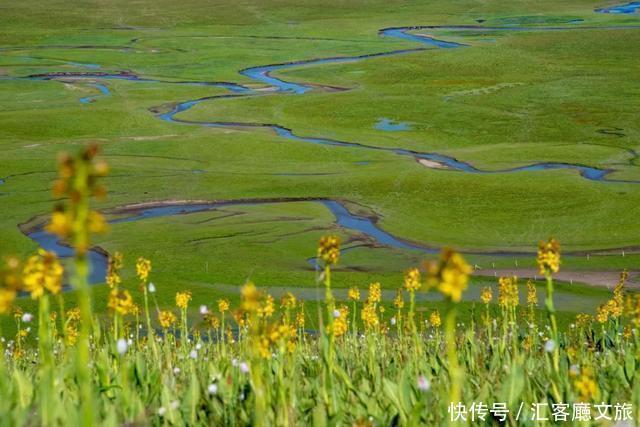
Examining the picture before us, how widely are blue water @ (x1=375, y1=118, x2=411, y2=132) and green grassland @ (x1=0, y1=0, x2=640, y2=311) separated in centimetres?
51

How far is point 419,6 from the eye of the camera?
11594cm

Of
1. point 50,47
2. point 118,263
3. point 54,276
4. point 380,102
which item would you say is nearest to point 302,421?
point 118,263

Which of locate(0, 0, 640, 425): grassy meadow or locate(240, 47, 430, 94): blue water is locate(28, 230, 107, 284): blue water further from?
locate(240, 47, 430, 94): blue water

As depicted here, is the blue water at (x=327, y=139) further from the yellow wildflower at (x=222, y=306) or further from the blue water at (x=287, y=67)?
the yellow wildflower at (x=222, y=306)

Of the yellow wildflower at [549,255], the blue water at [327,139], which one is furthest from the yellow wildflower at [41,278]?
the blue water at [327,139]

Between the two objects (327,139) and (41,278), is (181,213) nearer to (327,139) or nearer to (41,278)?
(327,139)

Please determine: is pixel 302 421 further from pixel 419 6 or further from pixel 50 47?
pixel 419 6

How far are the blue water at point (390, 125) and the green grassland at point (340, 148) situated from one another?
513mm

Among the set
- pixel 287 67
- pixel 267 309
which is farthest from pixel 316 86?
pixel 267 309

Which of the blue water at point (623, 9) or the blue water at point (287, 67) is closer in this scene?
the blue water at point (287, 67)

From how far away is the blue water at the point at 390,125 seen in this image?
42450 millimetres

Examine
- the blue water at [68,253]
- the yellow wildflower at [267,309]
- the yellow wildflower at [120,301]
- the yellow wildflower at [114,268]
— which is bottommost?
the yellow wildflower at [120,301]

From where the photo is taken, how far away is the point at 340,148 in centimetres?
3791

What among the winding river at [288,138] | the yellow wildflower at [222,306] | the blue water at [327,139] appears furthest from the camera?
the blue water at [327,139]
